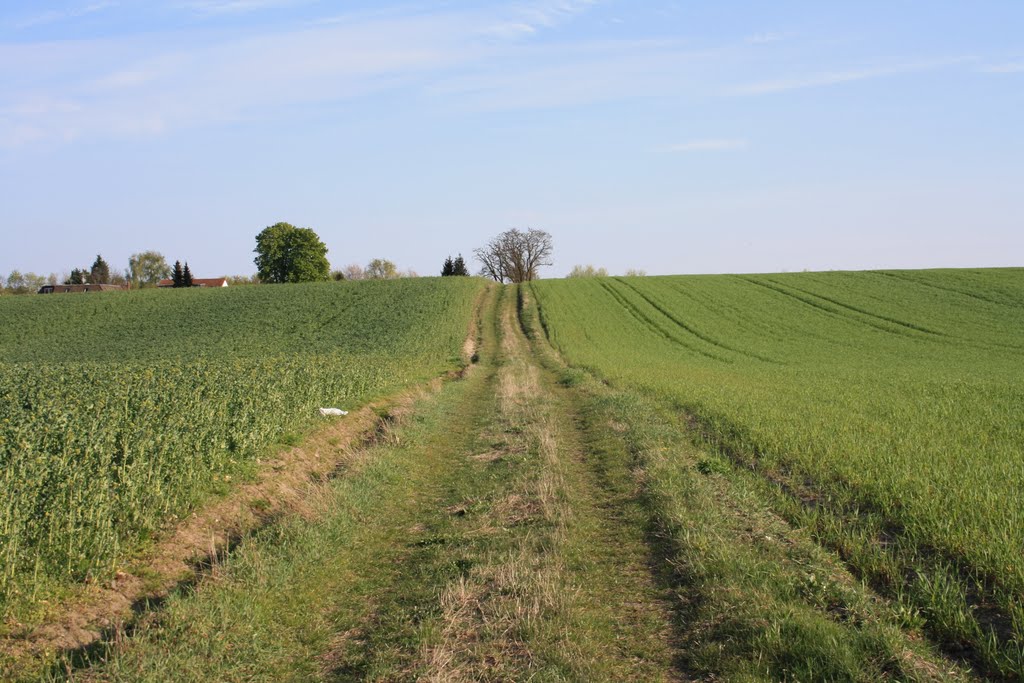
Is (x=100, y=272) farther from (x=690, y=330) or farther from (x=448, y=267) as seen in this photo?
(x=690, y=330)

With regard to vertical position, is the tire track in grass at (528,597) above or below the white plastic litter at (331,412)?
below

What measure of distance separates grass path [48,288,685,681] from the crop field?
226cm

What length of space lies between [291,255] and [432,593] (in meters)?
94.5

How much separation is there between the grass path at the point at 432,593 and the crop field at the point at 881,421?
226cm

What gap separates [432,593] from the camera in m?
6.53

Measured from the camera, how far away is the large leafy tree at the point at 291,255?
94.9 m

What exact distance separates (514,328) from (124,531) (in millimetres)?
38610

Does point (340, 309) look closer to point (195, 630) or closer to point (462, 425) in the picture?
point (462, 425)

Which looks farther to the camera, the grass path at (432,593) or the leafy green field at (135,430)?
the leafy green field at (135,430)

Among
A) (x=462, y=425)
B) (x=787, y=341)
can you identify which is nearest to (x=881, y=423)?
(x=462, y=425)

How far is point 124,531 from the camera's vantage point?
7426 millimetres

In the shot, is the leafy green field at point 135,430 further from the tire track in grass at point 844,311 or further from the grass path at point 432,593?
the tire track in grass at point 844,311

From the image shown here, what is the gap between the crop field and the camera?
20.3ft

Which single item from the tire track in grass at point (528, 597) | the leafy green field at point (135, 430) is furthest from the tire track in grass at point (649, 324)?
Answer: the tire track in grass at point (528, 597)
